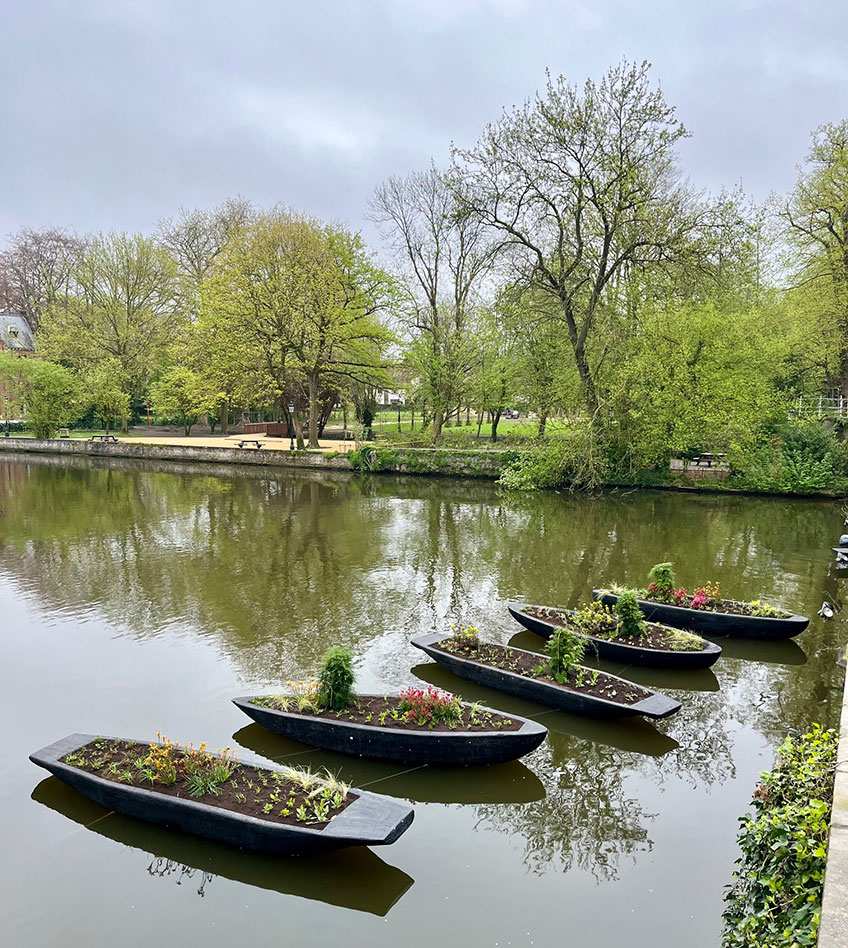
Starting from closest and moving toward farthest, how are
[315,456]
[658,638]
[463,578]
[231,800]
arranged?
[231,800] < [658,638] < [463,578] < [315,456]

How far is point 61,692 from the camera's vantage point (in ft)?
28.8

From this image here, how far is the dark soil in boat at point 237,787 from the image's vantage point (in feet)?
18.1

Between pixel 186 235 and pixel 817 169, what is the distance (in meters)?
36.4

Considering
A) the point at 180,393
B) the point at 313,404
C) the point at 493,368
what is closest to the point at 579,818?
the point at 493,368

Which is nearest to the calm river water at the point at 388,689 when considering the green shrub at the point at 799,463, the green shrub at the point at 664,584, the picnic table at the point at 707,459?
the green shrub at the point at 664,584

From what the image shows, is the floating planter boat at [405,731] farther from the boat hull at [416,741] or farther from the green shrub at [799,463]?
the green shrub at [799,463]

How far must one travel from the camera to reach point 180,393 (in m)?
40.1

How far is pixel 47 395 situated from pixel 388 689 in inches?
1541

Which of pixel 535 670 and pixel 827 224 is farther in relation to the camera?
pixel 827 224

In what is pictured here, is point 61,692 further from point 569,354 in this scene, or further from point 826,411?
point 826,411

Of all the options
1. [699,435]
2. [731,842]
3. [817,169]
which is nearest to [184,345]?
[699,435]

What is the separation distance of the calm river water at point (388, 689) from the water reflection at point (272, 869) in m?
0.02

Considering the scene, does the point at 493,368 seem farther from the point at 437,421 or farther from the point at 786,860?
the point at 786,860

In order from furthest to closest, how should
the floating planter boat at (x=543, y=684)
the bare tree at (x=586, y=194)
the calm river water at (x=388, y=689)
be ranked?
the bare tree at (x=586, y=194)
the floating planter boat at (x=543, y=684)
the calm river water at (x=388, y=689)
